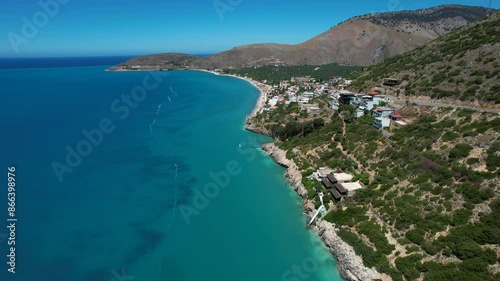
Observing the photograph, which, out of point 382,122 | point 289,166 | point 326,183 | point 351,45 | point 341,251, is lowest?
point 289,166

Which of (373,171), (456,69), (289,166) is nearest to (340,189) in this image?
(373,171)

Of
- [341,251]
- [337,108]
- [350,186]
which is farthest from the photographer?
[337,108]

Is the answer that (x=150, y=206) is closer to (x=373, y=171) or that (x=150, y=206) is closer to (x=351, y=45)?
(x=373, y=171)

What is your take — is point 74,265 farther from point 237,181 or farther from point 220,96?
point 220,96

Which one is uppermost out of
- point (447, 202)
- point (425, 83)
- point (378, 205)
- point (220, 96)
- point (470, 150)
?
point (425, 83)

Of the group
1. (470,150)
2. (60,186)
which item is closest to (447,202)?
(470,150)

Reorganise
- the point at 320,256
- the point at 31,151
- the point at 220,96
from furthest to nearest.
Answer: the point at 220,96 → the point at 31,151 → the point at 320,256
